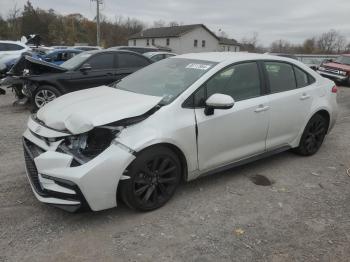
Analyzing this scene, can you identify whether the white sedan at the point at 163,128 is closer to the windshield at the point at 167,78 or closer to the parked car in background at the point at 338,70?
the windshield at the point at 167,78

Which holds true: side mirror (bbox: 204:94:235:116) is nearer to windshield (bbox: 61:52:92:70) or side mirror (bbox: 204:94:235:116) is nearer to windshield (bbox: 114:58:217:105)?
windshield (bbox: 114:58:217:105)

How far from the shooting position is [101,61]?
28.6 feet

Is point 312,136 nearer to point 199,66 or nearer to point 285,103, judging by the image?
point 285,103

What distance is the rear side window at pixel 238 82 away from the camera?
3964 millimetres

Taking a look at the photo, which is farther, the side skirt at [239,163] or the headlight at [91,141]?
the side skirt at [239,163]

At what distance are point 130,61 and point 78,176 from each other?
6554 millimetres

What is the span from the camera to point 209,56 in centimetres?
447

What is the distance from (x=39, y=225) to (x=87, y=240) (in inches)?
21.6

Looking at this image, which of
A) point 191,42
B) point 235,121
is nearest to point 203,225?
point 235,121

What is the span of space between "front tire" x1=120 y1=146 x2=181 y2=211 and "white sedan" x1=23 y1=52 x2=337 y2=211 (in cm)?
1

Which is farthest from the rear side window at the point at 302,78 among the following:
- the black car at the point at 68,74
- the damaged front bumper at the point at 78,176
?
the black car at the point at 68,74

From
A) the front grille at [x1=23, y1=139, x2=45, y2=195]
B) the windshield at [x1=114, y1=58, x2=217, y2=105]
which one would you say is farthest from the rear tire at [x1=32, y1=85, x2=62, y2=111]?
the front grille at [x1=23, y1=139, x2=45, y2=195]

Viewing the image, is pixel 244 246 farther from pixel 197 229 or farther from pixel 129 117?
pixel 129 117

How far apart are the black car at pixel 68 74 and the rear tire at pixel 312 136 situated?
202 inches
